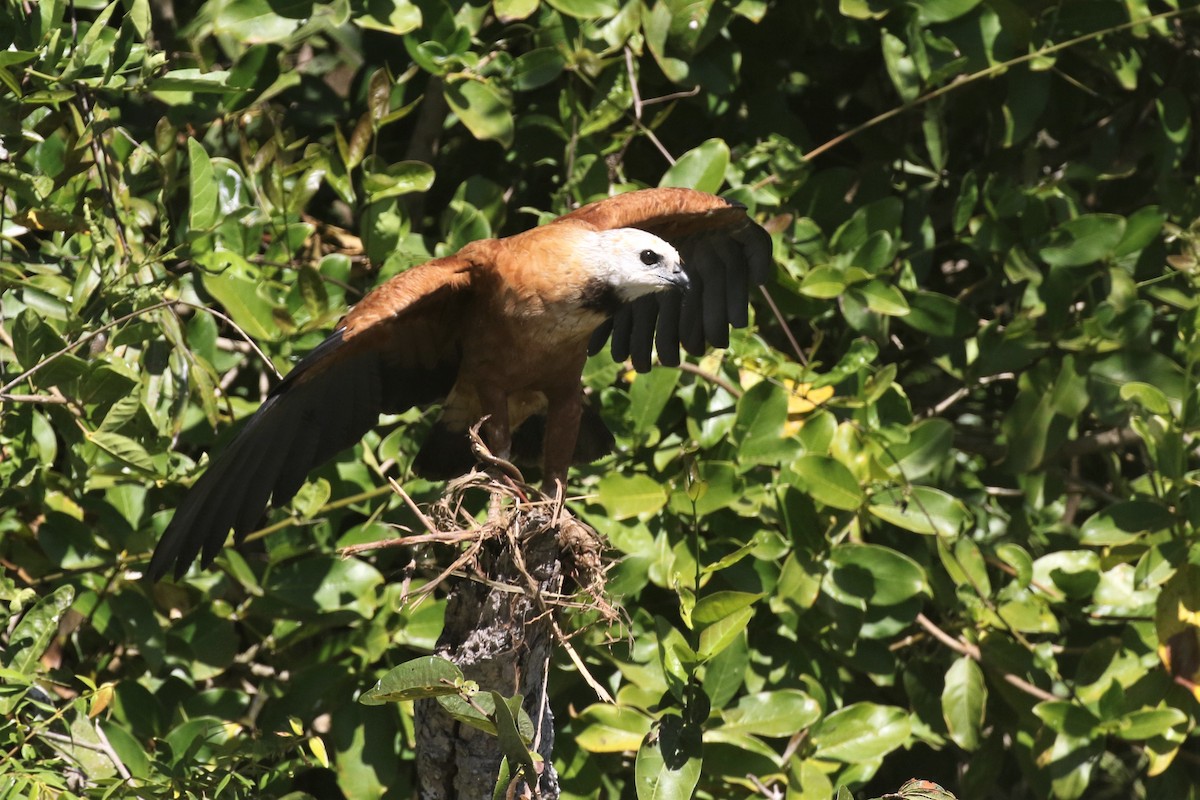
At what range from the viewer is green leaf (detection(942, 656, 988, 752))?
3684 mm

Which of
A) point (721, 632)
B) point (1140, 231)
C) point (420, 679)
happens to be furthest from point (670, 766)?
point (1140, 231)

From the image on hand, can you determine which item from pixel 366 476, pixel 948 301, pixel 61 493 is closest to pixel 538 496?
pixel 366 476

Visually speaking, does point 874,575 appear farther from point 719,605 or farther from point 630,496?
point 719,605

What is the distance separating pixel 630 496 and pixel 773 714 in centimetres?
69

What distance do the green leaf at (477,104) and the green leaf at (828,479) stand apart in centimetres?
134

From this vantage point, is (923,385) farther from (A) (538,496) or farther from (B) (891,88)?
(A) (538,496)

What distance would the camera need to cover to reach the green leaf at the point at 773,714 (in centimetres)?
341

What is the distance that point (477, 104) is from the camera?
3873mm

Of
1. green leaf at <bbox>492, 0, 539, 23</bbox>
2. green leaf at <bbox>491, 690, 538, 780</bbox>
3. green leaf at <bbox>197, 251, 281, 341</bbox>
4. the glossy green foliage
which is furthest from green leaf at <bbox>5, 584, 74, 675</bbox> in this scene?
green leaf at <bbox>492, 0, 539, 23</bbox>

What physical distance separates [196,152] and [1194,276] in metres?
2.73

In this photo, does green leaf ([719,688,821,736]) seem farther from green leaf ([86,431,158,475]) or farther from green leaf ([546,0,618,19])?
green leaf ([546,0,618,19])

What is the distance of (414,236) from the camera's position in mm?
3932

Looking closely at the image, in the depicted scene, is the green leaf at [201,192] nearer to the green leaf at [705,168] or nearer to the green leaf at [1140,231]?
the green leaf at [705,168]

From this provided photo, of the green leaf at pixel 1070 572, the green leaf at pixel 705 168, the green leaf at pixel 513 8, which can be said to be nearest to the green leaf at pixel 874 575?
the green leaf at pixel 1070 572
